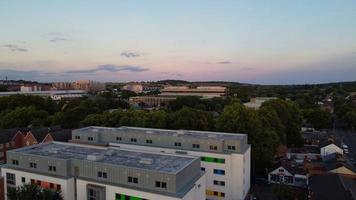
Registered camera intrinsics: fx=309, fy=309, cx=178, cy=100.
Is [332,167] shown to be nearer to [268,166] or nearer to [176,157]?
[268,166]

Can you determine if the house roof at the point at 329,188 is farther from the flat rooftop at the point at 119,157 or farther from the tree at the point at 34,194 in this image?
the tree at the point at 34,194

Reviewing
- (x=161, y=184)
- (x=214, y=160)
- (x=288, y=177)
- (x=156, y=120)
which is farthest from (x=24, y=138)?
(x=288, y=177)

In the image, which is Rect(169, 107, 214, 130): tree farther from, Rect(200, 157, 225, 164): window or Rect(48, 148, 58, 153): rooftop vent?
Rect(48, 148, 58, 153): rooftop vent

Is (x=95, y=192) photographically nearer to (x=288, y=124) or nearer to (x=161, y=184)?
(x=161, y=184)

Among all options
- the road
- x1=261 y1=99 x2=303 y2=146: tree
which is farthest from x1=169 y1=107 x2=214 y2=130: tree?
the road

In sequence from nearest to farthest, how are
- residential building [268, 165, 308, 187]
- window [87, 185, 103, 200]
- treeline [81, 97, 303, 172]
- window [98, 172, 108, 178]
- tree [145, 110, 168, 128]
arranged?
1. window [87, 185, 103, 200]
2. window [98, 172, 108, 178]
3. residential building [268, 165, 308, 187]
4. treeline [81, 97, 303, 172]
5. tree [145, 110, 168, 128]

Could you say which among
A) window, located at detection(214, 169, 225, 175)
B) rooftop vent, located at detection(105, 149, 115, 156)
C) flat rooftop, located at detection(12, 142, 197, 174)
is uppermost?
rooftop vent, located at detection(105, 149, 115, 156)

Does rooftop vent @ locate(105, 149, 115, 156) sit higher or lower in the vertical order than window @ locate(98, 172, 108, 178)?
higher
